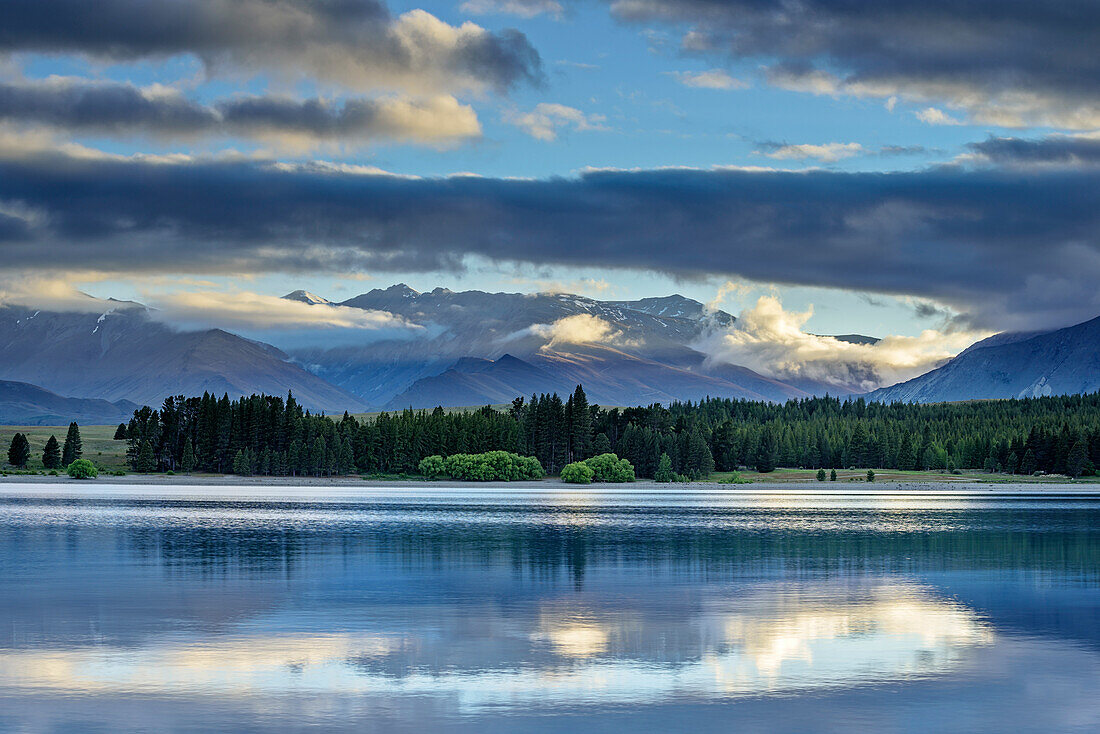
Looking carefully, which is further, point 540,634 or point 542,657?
point 540,634

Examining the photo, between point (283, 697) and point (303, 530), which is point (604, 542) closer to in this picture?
point (303, 530)

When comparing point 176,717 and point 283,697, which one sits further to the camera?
point 283,697

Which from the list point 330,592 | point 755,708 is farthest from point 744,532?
point 755,708

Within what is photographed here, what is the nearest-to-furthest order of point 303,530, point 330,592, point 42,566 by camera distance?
point 330,592, point 42,566, point 303,530

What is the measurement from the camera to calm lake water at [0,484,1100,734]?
25828mm

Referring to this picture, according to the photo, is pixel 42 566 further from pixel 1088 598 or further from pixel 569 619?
pixel 1088 598

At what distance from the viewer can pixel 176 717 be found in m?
25.1

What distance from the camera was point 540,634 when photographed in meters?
36.6

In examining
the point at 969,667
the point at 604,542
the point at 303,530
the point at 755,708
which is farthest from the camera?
the point at 303,530

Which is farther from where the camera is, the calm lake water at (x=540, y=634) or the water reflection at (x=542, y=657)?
the water reflection at (x=542, y=657)

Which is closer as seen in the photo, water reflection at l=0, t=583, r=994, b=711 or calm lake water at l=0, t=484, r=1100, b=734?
calm lake water at l=0, t=484, r=1100, b=734

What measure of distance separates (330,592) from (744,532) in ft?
156

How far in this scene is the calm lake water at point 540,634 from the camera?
2583 cm

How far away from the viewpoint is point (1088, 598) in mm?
47656
